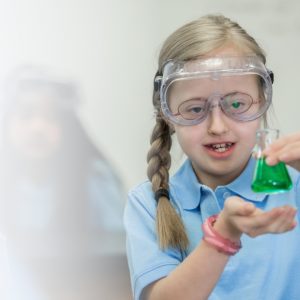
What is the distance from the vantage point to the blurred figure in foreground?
116 centimetres

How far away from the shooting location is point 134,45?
1.42 metres

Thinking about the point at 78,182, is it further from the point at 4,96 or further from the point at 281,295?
the point at 281,295

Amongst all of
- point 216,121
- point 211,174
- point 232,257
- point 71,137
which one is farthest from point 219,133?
point 71,137

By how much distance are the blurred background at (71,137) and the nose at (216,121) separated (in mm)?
415

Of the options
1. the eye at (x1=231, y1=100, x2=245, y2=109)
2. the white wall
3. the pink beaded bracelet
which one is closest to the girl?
the eye at (x1=231, y1=100, x2=245, y2=109)

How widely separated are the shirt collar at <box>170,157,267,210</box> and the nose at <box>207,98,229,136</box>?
168mm

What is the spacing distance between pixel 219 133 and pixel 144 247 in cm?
28

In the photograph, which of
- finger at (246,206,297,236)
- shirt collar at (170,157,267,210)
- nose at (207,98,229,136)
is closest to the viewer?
finger at (246,206,297,236)

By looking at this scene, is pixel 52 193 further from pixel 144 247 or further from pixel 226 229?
pixel 226 229

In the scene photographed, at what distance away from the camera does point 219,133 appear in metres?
0.96

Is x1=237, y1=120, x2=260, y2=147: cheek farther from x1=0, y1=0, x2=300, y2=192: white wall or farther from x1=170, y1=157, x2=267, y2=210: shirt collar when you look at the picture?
x1=0, y1=0, x2=300, y2=192: white wall

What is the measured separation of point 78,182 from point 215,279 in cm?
54

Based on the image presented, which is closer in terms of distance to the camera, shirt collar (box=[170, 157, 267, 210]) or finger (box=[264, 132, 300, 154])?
finger (box=[264, 132, 300, 154])

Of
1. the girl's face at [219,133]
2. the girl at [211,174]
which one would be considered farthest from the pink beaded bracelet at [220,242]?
the girl's face at [219,133]
